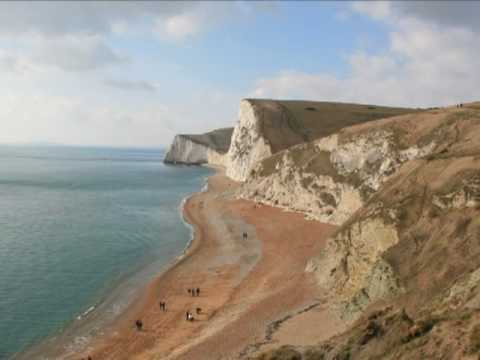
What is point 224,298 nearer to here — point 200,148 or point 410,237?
point 410,237

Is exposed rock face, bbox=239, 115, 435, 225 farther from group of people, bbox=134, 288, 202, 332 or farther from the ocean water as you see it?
group of people, bbox=134, 288, 202, 332

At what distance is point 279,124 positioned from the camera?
10844 cm

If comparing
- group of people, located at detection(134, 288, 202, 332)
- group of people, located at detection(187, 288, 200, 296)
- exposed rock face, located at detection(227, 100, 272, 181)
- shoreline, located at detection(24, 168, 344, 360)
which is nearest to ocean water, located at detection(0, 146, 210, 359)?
shoreline, located at detection(24, 168, 344, 360)

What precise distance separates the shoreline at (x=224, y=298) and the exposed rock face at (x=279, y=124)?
4806cm

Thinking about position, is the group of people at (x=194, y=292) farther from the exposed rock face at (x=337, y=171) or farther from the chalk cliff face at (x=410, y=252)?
the exposed rock face at (x=337, y=171)

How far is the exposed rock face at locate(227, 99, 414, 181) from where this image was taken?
10319cm

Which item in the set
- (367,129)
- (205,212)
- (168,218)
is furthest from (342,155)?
(168,218)

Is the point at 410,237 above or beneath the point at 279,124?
beneath

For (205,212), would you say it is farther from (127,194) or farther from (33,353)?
(33,353)

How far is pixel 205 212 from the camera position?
68.4 meters

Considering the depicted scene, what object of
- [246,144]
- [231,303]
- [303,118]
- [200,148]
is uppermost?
[303,118]

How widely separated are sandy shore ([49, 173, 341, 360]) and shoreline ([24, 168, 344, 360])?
0.21 feet

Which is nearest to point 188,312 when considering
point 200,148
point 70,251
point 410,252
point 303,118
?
point 410,252

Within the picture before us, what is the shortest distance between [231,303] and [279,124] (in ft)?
262
